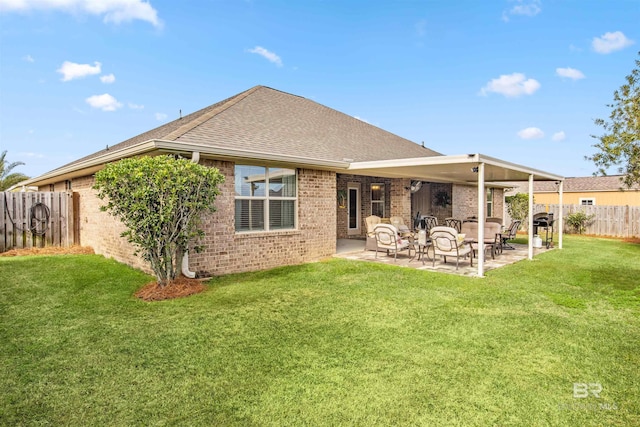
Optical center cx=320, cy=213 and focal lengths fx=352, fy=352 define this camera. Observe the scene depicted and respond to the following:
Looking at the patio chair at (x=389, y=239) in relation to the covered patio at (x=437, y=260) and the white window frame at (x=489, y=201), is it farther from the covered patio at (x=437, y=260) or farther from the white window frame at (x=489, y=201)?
the white window frame at (x=489, y=201)

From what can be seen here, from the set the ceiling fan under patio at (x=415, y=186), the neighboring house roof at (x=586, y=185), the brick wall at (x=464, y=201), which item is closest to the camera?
the ceiling fan under patio at (x=415, y=186)

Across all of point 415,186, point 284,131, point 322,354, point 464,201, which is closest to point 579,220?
point 464,201

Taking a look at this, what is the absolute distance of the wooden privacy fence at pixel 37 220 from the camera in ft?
37.8

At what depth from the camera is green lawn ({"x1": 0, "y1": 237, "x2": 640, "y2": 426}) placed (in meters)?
3.00

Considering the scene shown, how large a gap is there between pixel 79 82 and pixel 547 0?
809 inches

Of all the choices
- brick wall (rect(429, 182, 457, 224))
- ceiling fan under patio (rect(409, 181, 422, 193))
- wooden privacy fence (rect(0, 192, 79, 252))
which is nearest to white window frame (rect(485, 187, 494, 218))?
brick wall (rect(429, 182, 457, 224))

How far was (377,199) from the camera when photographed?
55.3 ft

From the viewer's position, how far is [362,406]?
3045 millimetres

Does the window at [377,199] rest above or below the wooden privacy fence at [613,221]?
above

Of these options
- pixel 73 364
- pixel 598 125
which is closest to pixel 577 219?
pixel 598 125

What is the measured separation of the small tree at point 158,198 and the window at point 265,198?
5.63 ft

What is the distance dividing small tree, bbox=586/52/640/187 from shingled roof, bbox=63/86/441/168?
7.99 m

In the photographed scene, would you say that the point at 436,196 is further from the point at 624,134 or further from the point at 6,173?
the point at 6,173

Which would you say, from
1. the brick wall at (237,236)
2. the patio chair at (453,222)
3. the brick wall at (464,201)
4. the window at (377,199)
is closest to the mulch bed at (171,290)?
the brick wall at (237,236)
